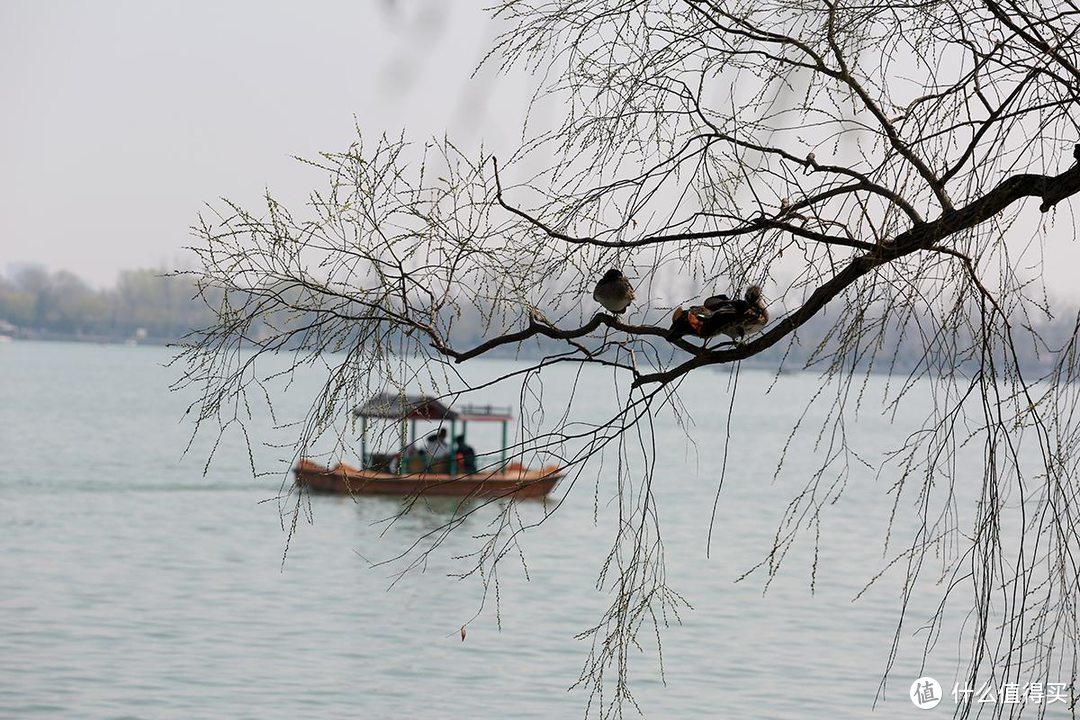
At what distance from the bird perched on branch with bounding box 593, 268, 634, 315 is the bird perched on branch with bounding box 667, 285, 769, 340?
0.16m

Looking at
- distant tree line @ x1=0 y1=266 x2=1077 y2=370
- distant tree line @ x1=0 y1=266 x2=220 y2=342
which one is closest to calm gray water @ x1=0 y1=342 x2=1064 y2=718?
distant tree line @ x1=0 y1=266 x2=1077 y2=370

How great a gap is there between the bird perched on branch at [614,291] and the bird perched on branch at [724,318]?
0.16m

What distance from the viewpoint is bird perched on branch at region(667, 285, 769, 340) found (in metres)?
3.82

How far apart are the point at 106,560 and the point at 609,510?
10701mm

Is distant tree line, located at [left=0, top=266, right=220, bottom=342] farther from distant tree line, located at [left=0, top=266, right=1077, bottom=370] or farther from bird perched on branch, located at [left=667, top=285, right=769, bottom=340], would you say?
bird perched on branch, located at [left=667, top=285, right=769, bottom=340]

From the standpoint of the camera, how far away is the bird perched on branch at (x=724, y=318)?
382 centimetres

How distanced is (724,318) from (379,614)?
48.3ft

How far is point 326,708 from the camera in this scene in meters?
13.3

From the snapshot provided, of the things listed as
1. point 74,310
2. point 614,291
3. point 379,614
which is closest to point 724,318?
point 614,291

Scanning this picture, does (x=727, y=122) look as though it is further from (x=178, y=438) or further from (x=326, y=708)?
(x=178, y=438)

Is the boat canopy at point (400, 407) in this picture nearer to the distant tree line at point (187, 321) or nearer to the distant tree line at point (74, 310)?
the distant tree line at point (187, 321)

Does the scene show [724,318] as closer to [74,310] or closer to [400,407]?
[400,407]

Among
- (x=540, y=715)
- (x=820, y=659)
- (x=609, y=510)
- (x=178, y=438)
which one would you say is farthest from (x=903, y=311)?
(x=178, y=438)

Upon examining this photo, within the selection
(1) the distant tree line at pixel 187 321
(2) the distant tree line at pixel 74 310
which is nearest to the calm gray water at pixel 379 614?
(1) the distant tree line at pixel 187 321
